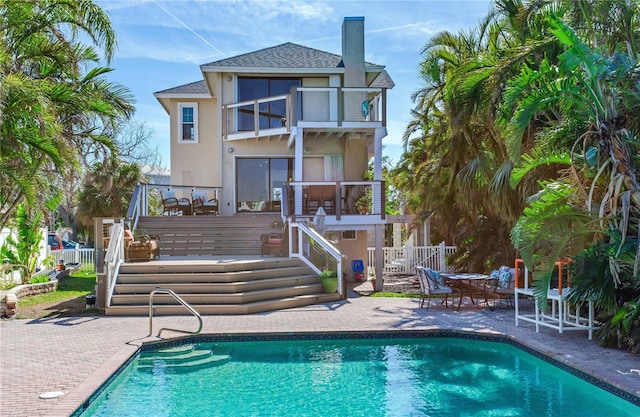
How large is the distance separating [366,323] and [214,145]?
12694mm

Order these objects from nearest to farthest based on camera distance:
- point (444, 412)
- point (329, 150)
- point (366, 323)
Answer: point (444, 412)
point (366, 323)
point (329, 150)

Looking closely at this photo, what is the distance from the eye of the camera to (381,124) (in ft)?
58.4

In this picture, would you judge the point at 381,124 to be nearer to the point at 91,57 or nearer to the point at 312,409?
the point at 91,57

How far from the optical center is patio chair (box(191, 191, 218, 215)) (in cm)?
2023

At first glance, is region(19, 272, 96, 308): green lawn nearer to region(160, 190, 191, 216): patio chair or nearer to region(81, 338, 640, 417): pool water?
region(160, 190, 191, 216): patio chair

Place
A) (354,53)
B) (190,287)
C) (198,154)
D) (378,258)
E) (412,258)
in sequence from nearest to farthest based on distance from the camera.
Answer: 1. (190,287)
2. (378,258)
3. (354,53)
4. (198,154)
5. (412,258)

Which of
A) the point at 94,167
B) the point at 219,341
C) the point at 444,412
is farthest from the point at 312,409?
the point at 94,167

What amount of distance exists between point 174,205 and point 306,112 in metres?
6.21

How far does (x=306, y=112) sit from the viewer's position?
19516 mm

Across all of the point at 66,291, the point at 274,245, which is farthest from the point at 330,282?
the point at 66,291

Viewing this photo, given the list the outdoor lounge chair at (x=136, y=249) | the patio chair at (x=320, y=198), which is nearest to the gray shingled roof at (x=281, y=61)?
the patio chair at (x=320, y=198)

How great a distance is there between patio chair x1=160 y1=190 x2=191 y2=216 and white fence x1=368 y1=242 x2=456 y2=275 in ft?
25.2

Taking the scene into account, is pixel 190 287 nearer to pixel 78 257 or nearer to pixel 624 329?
A: pixel 624 329

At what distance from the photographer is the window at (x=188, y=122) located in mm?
21531
